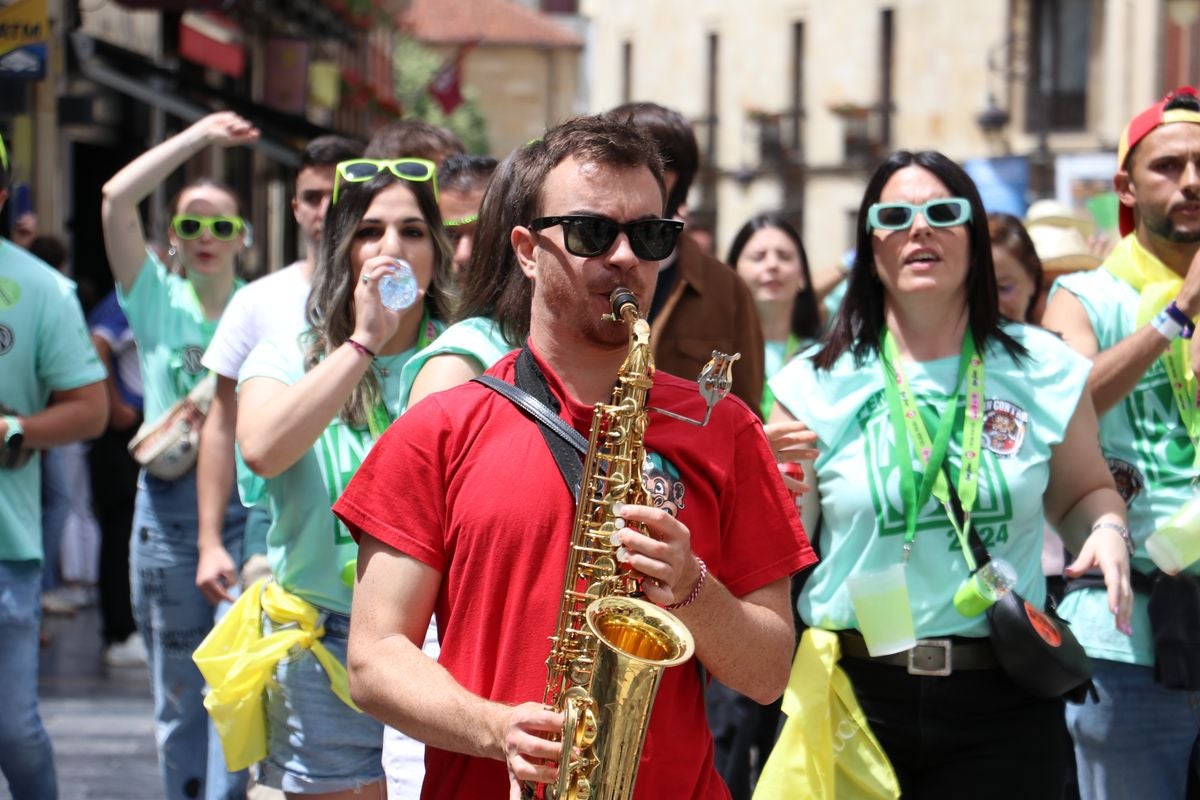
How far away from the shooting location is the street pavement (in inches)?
293

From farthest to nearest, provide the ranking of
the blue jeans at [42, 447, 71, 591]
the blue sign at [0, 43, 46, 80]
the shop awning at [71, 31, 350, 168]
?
the shop awning at [71, 31, 350, 168] < the blue jeans at [42, 447, 71, 591] < the blue sign at [0, 43, 46, 80]

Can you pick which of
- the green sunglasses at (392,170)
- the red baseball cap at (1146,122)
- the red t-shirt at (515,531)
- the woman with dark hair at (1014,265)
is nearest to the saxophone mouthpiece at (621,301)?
the red t-shirt at (515,531)

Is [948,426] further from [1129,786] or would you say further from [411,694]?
[411,694]

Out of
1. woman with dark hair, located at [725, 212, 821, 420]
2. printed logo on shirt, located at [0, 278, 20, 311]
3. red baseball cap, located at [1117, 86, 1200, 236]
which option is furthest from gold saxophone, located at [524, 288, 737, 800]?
woman with dark hair, located at [725, 212, 821, 420]

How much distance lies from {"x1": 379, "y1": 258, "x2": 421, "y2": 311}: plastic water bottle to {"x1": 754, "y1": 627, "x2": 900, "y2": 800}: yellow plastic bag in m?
1.27

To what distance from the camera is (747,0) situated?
146 feet

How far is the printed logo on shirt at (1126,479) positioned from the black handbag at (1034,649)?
730 mm

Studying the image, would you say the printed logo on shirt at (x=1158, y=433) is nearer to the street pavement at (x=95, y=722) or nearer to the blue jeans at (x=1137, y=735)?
the blue jeans at (x=1137, y=735)

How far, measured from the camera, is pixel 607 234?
3070 millimetres

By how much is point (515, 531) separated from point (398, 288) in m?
1.54

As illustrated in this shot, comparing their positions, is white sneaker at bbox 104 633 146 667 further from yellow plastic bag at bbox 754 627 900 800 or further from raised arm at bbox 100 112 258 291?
yellow plastic bag at bbox 754 627 900 800

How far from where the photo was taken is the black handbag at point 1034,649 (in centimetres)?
420

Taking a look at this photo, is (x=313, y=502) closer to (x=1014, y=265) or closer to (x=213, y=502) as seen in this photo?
(x=213, y=502)

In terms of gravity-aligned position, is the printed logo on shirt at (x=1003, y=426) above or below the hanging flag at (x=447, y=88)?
below
